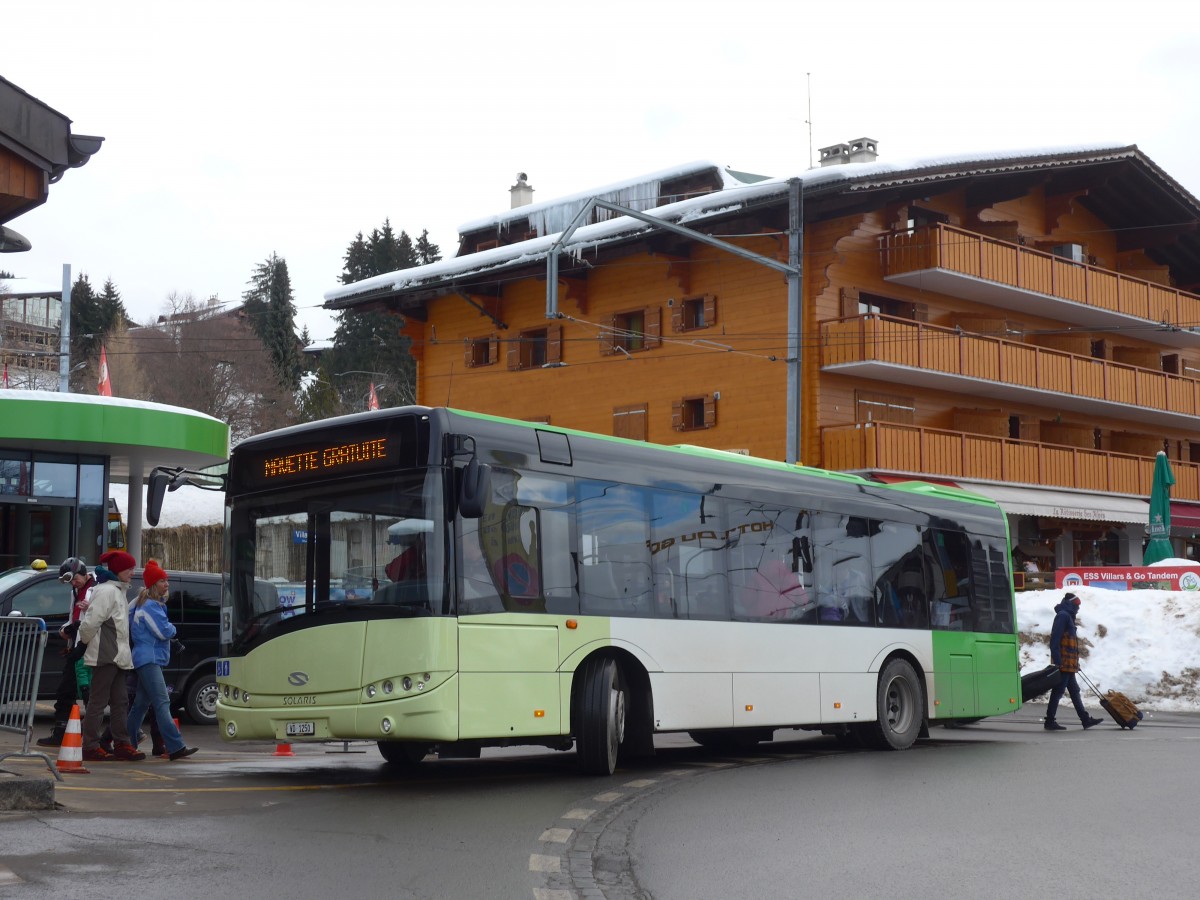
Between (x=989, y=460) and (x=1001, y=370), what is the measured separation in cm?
235

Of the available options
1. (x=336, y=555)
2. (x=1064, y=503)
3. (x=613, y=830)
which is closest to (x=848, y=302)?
(x=1064, y=503)

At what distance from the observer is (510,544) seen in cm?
1202

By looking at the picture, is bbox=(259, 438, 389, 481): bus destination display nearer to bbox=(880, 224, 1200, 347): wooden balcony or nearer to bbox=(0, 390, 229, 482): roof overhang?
bbox=(0, 390, 229, 482): roof overhang

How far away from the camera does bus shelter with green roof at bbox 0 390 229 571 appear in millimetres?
27625

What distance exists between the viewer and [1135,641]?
2700 centimetres

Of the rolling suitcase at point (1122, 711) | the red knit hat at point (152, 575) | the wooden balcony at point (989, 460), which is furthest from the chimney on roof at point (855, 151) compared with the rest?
the red knit hat at point (152, 575)

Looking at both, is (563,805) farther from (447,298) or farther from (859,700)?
(447,298)

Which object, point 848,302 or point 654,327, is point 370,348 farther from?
point 848,302

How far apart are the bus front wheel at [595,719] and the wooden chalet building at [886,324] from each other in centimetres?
1952

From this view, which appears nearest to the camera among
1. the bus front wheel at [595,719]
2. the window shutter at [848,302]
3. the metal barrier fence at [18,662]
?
the metal barrier fence at [18,662]

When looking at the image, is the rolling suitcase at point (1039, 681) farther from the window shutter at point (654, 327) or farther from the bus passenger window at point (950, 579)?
the window shutter at point (654, 327)

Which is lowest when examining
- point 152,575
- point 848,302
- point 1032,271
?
point 152,575

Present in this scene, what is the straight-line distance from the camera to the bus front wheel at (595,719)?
492 inches

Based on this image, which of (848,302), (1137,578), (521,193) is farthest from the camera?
(521,193)
